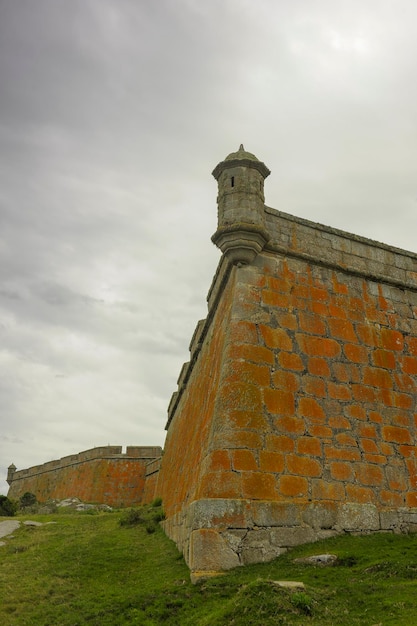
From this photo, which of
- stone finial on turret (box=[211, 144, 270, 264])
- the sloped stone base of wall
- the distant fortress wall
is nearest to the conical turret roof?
stone finial on turret (box=[211, 144, 270, 264])

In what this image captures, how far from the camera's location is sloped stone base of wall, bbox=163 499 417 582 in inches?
240

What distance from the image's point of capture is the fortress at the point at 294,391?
6586mm

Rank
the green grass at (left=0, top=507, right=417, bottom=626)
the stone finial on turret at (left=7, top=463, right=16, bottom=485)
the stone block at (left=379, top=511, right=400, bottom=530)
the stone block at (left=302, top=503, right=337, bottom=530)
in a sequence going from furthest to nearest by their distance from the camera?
the stone finial on turret at (left=7, top=463, right=16, bottom=485) < the stone block at (left=379, top=511, right=400, bottom=530) < the stone block at (left=302, top=503, right=337, bottom=530) < the green grass at (left=0, top=507, right=417, bottom=626)

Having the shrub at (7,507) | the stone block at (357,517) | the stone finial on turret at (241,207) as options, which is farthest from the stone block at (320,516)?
the shrub at (7,507)

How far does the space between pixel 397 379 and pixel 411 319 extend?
153cm

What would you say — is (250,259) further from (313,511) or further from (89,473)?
(89,473)

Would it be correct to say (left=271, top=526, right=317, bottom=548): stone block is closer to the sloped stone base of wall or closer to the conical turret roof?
the sloped stone base of wall

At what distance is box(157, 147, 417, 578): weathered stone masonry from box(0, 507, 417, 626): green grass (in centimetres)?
42

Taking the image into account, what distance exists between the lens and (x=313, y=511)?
6.79m

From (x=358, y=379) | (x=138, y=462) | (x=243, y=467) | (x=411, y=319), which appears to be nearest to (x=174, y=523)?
(x=243, y=467)

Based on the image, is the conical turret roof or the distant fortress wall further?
the distant fortress wall

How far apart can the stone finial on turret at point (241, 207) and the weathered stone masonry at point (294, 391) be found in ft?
0.08

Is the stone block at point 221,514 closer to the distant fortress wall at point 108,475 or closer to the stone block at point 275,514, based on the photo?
the stone block at point 275,514

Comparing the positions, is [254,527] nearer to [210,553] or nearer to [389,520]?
[210,553]
